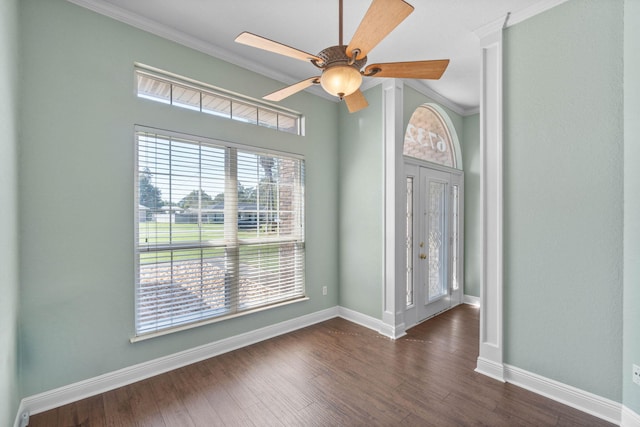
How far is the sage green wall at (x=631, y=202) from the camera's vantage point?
5.78 ft

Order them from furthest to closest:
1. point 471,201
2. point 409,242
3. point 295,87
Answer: point 471,201
point 409,242
point 295,87

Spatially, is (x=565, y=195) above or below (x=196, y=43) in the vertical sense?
below

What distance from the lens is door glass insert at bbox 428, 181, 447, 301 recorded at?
3908 millimetres

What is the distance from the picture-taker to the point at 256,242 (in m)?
3.09

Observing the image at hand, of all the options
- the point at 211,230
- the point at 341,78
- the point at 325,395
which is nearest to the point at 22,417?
the point at 211,230

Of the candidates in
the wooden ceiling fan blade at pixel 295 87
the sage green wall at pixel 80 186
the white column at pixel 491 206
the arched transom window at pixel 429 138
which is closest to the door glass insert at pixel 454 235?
the arched transom window at pixel 429 138

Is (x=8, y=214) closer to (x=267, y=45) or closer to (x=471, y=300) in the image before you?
(x=267, y=45)

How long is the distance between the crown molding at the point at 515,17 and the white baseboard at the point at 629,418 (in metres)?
2.87

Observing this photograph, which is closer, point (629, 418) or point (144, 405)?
point (629, 418)

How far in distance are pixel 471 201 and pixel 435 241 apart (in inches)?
41.8

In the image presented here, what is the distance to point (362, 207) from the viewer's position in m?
3.58

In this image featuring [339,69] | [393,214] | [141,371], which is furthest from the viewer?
[393,214]

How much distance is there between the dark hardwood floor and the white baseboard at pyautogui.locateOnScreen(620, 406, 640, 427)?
0.10 meters

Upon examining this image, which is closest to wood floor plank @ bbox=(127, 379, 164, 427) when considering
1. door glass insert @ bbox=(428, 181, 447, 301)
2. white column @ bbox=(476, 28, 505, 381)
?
white column @ bbox=(476, 28, 505, 381)
